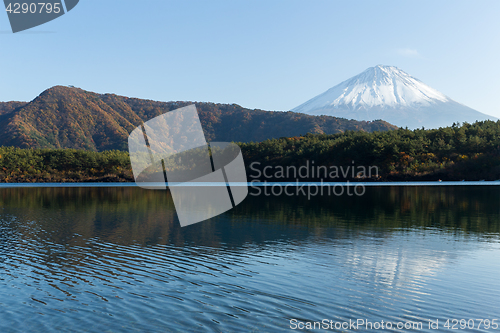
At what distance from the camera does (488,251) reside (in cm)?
1262

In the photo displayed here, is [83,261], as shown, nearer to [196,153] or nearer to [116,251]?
[116,251]

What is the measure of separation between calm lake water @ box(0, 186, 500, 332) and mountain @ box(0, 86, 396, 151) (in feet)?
431

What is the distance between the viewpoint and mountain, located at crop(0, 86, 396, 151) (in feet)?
486

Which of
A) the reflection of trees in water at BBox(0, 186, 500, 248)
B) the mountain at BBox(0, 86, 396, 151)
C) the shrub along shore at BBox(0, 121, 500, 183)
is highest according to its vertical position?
the mountain at BBox(0, 86, 396, 151)

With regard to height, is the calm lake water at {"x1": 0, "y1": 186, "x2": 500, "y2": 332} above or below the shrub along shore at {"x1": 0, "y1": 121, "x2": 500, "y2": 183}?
below

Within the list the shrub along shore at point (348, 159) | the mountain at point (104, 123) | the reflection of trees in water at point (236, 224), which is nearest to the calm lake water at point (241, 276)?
the reflection of trees in water at point (236, 224)

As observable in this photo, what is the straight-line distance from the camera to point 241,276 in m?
9.83

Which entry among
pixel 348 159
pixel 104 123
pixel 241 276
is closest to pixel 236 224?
pixel 241 276

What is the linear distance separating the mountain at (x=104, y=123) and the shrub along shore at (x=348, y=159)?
5173cm

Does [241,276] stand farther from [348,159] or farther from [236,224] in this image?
[348,159]

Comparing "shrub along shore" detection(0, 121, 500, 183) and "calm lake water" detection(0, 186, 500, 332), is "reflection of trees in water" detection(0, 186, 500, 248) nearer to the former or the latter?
"calm lake water" detection(0, 186, 500, 332)

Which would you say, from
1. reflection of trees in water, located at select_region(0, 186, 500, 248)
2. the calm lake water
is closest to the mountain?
reflection of trees in water, located at select_region(0, 186, 500, 248)

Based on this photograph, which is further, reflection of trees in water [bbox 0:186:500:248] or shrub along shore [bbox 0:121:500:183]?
shrub along shore [bbox 0:121:500:183]

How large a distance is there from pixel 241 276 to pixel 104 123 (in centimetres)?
Result: 16511
